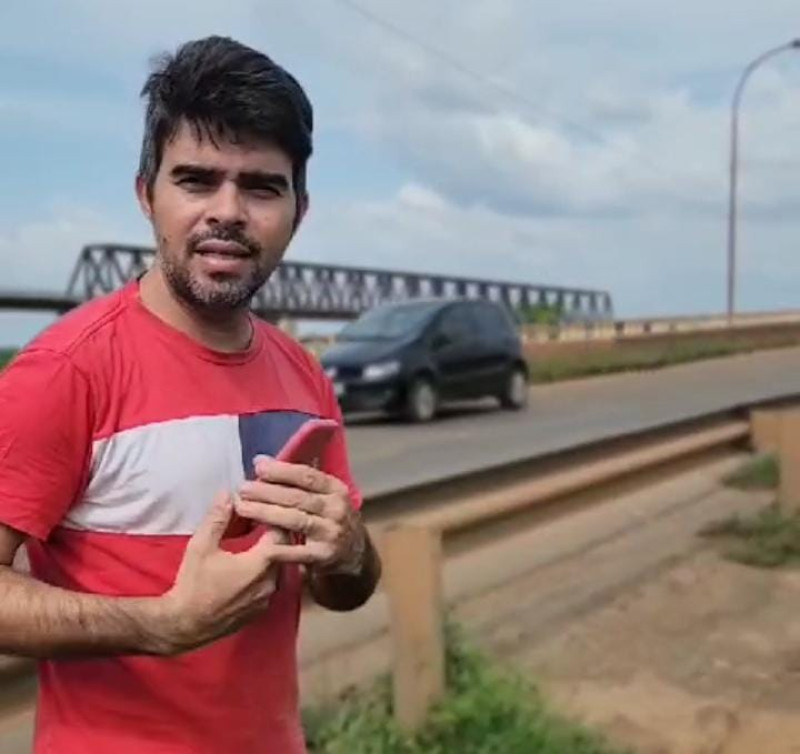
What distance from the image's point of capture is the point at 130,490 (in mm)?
2234

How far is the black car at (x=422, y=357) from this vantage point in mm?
20766

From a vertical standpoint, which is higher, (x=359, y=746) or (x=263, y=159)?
(x=263, y=159)

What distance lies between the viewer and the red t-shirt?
2.16 m

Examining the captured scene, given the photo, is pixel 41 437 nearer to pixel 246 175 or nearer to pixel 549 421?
pixel 246 175

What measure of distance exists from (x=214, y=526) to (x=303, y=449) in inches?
6.8

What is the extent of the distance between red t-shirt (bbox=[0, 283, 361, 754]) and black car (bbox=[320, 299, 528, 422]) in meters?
18.0

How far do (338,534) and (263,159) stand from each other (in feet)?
1.70

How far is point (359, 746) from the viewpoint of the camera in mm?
5320

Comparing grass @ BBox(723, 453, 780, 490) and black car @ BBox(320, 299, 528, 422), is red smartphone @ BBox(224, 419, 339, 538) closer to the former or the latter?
grass @ BBox(723, 453, 780, 490)

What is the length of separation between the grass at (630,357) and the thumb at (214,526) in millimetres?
27948

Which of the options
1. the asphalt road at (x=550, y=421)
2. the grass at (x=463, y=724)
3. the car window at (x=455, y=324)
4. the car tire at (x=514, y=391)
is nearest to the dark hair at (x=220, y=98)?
the grass at (x=463, y=724)

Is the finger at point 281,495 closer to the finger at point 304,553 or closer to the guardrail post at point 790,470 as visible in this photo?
the finger at point 304,553

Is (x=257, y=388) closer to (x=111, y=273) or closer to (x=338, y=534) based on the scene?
(x=338, y=534)

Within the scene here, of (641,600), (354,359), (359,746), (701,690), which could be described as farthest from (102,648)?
(354,359)
